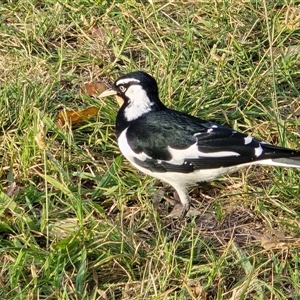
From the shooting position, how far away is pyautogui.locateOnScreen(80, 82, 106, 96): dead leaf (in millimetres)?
4523

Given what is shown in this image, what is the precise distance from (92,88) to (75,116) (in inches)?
13.0

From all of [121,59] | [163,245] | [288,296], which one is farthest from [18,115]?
[288,296]

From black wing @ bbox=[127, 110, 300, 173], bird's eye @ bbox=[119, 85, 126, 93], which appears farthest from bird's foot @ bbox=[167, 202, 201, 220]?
bird's eye @ bbox=[119, 85, 126, 93]

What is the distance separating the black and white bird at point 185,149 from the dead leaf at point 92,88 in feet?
2.27

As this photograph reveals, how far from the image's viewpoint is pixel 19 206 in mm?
3730

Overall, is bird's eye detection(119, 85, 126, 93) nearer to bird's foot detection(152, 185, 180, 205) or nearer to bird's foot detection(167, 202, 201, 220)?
bird's foot detection(152, 185, 180, 205)

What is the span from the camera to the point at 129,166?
4.04 meters

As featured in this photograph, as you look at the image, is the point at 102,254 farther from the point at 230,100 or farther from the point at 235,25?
the point at 235,25

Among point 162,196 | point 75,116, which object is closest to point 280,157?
point 162,196

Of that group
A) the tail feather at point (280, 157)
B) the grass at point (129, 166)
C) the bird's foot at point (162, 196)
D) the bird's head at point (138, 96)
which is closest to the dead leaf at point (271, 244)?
the grass at point (129, 166)

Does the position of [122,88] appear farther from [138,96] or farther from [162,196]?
[162,196]

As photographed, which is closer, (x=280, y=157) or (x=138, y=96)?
(x=280, y=157)

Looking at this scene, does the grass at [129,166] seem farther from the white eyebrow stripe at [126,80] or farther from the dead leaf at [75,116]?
the white eyebrow stripe at [126,80]

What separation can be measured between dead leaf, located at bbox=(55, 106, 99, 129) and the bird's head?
15.7 inches
